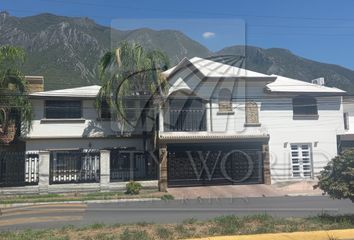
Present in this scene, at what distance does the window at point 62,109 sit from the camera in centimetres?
2661

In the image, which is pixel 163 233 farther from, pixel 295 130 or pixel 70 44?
pixel 70 44

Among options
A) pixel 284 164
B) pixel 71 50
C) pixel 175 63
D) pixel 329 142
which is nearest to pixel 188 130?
pixel 175 63

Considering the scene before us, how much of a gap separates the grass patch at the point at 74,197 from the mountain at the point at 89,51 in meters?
8.03

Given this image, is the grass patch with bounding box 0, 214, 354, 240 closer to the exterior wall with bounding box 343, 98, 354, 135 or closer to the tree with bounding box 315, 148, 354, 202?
the tree with bounding box 315, 148, 354, 202

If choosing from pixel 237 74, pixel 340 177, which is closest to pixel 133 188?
pixel 237 74

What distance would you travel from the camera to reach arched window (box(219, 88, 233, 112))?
995 inches

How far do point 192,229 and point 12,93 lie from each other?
15820 millimetres

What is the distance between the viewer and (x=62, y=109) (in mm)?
26844

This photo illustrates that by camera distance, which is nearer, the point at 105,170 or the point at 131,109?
the point at 105,170

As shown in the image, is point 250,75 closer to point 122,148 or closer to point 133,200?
point 122,148

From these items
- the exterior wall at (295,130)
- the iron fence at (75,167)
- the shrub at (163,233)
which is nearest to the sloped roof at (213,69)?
the exterior wall at (295,130)

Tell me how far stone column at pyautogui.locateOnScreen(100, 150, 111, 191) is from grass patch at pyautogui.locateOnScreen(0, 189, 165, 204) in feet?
2.22

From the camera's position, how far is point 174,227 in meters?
10.1

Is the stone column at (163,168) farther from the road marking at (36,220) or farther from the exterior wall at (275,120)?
the road marking at (36,220)
